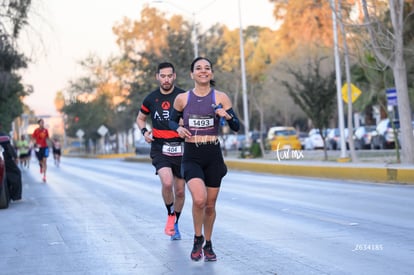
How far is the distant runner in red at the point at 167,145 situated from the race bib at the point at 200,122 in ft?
6.75

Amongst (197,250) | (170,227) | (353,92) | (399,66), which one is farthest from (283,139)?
(197,250)

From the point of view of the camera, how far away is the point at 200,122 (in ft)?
26.5

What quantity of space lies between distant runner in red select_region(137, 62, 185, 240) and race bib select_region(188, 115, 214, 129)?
206cm

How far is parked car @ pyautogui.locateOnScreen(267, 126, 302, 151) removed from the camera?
42438 mm

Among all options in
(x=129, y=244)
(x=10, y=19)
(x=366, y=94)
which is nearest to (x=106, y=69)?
(x=366, y=94)

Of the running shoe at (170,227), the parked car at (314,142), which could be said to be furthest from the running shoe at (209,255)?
the parked car at (314,142)

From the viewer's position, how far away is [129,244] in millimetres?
9719

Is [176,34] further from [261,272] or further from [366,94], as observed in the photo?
[261,272]

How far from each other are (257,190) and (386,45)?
310 inches

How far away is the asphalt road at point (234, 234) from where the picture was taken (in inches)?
314

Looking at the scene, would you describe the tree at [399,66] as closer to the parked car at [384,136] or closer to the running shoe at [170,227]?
the running shoe at [170,227]

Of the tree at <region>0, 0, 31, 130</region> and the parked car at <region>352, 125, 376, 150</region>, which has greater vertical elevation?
the tree at <region>0, 0, 31, 130</region>

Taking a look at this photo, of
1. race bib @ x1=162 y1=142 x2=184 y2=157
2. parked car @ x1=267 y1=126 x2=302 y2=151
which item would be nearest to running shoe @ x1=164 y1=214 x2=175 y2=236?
race bib @ x1=162 y1=142 x2=184 y2=157

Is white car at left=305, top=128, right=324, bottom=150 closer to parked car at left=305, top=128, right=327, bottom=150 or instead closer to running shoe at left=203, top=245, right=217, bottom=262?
parked car at left=305, top=128, right=327, bottom=150
